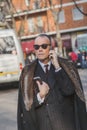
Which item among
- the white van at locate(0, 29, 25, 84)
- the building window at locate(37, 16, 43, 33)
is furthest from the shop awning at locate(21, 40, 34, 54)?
the white van at locate(0, 29, 25, 84)

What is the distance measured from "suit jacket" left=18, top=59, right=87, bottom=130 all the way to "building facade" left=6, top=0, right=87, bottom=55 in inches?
1894

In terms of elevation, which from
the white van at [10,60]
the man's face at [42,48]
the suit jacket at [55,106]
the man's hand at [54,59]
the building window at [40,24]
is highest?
the man's face at [42,48]

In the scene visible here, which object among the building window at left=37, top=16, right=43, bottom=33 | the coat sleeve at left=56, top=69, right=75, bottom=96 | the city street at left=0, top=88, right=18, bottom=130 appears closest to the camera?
the coat sleeve at left=56, top=69, right=75, bottom=96

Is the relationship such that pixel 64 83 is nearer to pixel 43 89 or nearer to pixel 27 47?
pixel 43 89

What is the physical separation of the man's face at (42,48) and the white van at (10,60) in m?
13.2

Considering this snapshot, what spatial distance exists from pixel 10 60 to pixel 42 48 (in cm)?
1330

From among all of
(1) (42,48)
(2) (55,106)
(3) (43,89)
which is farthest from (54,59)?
(2) (55,106)

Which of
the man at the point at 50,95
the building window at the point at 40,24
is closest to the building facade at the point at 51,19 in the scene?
the building window at the point at 40,24

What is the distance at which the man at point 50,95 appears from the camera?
13.9ft

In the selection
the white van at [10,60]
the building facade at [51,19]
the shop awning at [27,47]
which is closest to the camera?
the white van at [10,60]

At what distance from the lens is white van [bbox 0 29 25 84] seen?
57.6 ft

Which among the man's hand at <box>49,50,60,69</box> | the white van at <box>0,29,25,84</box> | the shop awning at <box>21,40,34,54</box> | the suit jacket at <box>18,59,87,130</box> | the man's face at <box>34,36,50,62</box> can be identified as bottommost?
the shop awning at <box>21,40,34,54</box>

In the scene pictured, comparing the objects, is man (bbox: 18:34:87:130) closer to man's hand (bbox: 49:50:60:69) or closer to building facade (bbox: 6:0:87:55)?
man's hand (bbox: 49:50:60:69)

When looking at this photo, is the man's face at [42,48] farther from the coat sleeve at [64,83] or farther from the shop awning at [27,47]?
the shop awning at [27,47]
